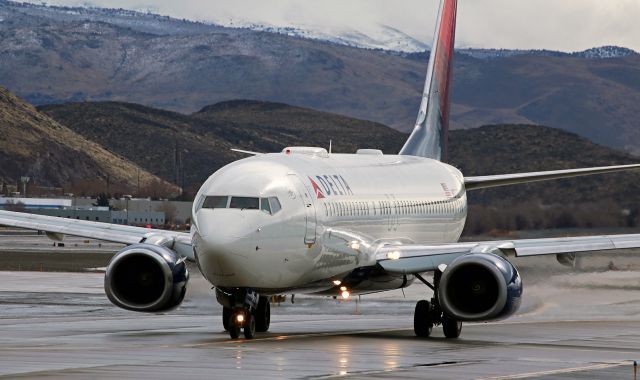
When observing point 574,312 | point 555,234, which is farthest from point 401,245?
point 555,234

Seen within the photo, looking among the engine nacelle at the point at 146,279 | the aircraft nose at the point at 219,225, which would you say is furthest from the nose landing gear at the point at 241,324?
the aircraft nose at the point at 219,225

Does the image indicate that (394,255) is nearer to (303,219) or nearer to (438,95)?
(303,219)

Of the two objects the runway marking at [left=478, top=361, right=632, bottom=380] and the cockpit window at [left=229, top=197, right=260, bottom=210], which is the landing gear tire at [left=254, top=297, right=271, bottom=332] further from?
the runway marking at [left=478, top=361, right=632, bottom=380]

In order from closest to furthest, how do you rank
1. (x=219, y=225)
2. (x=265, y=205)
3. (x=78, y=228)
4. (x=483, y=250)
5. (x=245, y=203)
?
(x=219, y=225), (x=245, y=203), (x=265, y=205), (x=483, y=250), (x=78, y=228)

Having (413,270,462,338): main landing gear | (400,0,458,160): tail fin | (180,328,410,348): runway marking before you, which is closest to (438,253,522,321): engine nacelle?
→ (413,270,462,338): main landing gear

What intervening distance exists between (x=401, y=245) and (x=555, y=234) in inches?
1032

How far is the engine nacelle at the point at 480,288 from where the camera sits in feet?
106

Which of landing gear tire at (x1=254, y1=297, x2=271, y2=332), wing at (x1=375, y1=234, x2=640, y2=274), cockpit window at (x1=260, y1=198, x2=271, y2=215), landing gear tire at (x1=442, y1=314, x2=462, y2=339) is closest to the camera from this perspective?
cockpit window at (x1=260, y1=198, x2=271, y2=215)

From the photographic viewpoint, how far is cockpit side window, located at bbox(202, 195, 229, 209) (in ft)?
101

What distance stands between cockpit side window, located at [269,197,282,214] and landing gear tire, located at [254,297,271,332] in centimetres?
511

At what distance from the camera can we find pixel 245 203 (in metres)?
30.8

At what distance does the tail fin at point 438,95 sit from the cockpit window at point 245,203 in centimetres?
1778

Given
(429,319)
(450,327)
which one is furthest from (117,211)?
(450,327)

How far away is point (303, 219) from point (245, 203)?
1.78 meters
